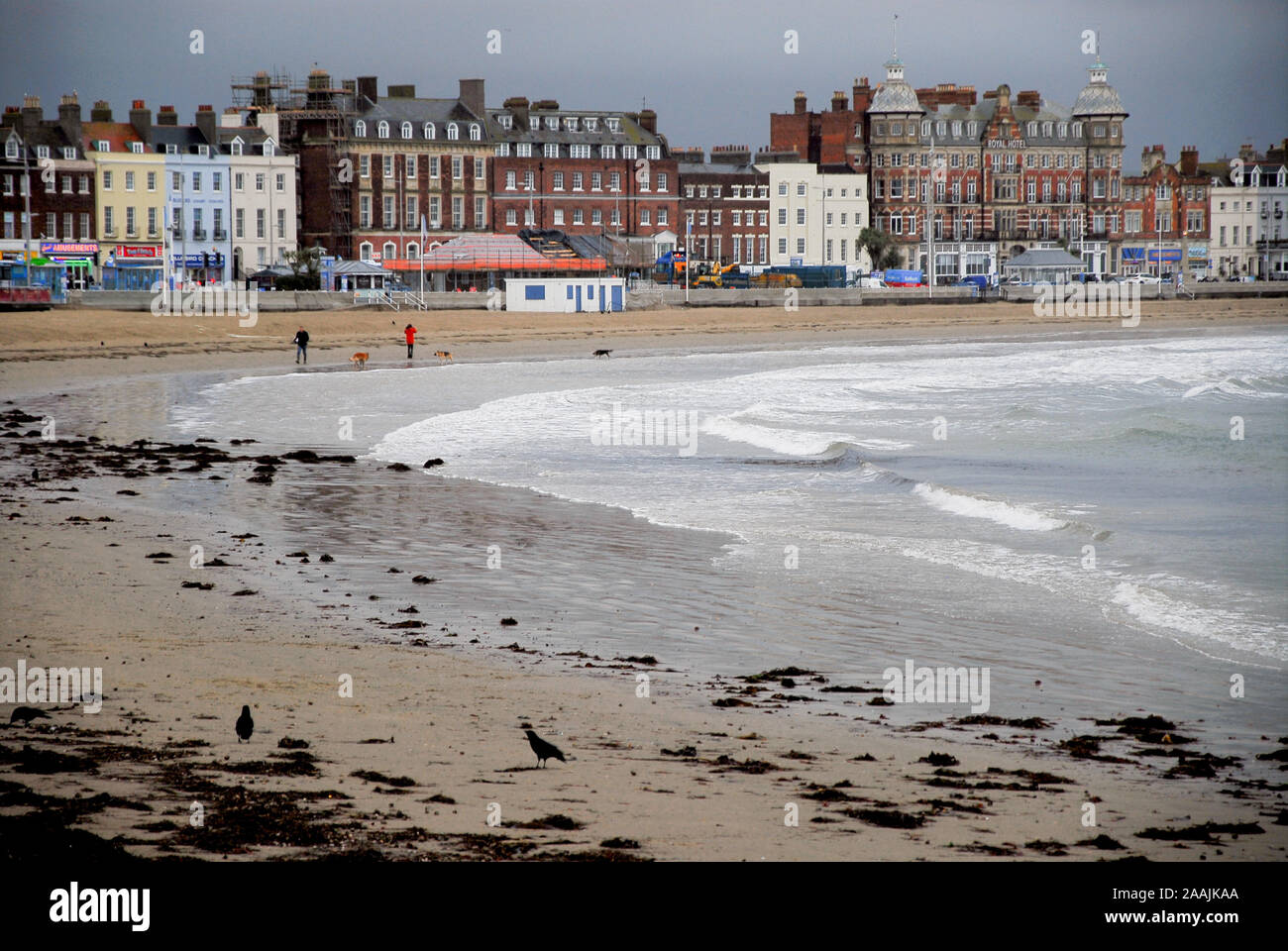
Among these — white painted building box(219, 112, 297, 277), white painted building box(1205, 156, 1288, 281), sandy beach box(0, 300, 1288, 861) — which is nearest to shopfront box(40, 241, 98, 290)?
white painted building box(219, 112, 297, 277)

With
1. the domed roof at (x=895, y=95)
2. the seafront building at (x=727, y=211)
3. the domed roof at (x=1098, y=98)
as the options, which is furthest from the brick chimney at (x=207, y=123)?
the domed roof at (x=1098, y=98)

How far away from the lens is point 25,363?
40.3m

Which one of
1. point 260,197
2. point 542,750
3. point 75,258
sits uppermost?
point 260,197

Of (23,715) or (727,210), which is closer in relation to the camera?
(23,715)

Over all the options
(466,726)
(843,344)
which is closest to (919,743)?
(466,726)

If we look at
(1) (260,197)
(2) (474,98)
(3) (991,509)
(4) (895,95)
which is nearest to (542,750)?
(3) (991,509)

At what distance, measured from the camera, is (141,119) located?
7512cm

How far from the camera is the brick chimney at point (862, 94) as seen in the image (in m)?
101

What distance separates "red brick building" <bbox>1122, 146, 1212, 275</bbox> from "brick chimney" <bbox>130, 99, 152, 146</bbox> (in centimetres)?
6836

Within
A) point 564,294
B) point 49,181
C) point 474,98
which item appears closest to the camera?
point 564,294

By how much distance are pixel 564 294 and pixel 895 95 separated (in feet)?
136

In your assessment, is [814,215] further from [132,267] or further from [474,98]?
[132,267]

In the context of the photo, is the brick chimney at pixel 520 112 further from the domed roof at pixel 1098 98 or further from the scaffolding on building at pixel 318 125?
the domed roof at pixel 1098 98

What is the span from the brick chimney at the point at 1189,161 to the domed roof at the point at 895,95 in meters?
25.1
